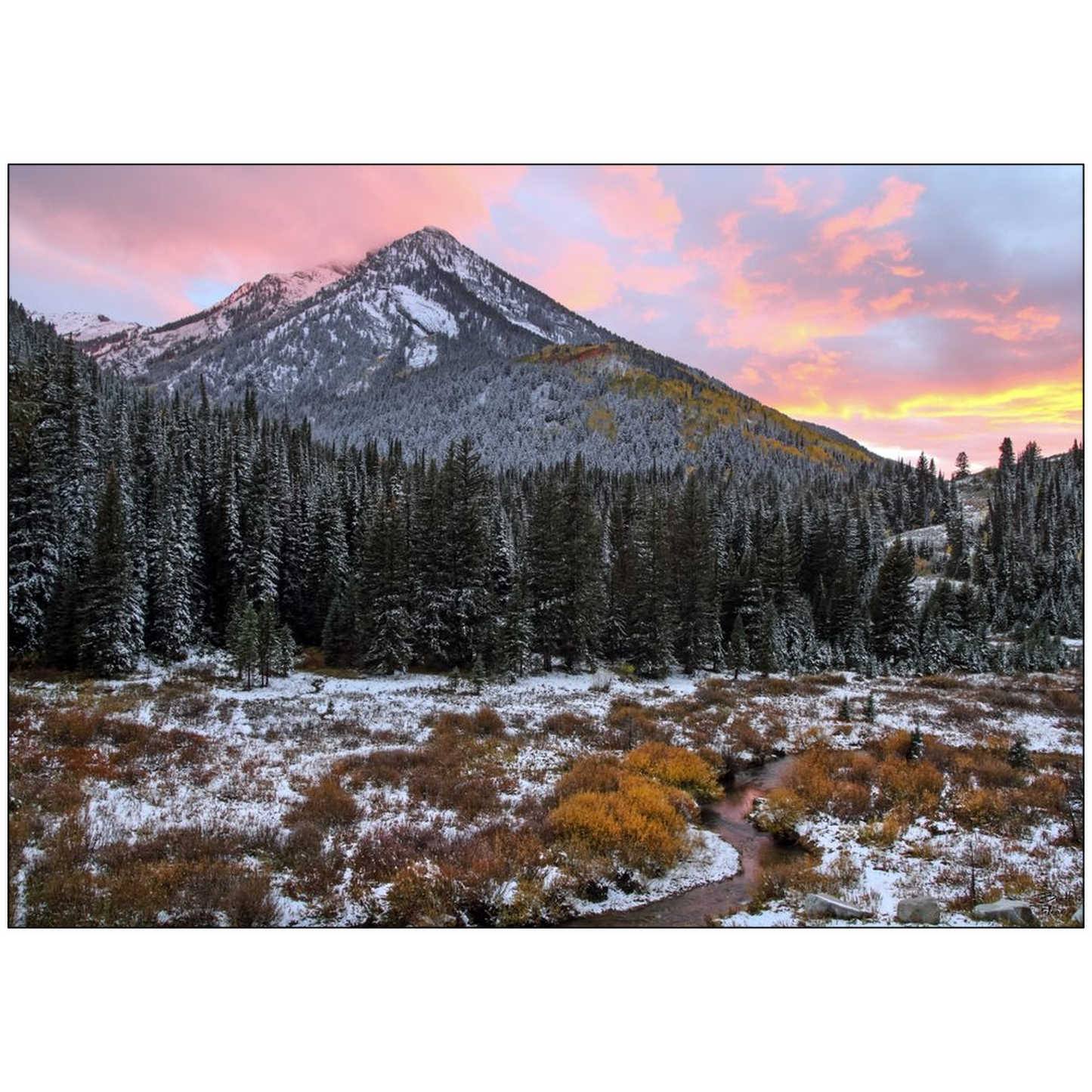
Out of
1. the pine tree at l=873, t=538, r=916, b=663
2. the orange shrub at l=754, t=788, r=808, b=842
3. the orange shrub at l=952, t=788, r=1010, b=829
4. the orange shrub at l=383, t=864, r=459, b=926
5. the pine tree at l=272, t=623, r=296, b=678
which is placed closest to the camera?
the orange shrub at l=383, t=864, r=459, b=926

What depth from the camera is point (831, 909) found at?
1113 cm

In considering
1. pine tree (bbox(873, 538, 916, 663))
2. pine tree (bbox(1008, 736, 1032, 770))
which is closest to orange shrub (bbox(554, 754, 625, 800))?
pine tree (bbox(1008, 736, 1032, 770))

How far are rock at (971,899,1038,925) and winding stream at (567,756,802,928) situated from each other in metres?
3.98

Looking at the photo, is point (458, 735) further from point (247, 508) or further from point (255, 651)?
point (247, 508)

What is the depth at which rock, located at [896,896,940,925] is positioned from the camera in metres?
10.5

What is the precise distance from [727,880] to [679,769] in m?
6.17

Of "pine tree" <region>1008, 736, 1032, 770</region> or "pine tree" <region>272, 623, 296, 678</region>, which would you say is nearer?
"pine tree" <region>1008, 736, 1032, 770</region>

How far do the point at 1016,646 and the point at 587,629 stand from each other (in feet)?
108

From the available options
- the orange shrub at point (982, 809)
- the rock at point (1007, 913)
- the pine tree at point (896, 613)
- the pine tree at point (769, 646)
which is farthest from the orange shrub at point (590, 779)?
the pine tree at point (896, 613)

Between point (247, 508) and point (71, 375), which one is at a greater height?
Answer: point (71, 375)

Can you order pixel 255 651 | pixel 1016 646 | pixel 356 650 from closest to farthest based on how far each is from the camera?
pixel 255 651 < pixel 356 650 < pixel 1016 646

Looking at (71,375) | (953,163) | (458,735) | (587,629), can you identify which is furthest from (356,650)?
(953,163)

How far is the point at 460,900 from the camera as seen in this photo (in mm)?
11273

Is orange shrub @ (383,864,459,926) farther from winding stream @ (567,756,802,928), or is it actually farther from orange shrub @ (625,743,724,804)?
orange shrub @ (625,743,724,804)
